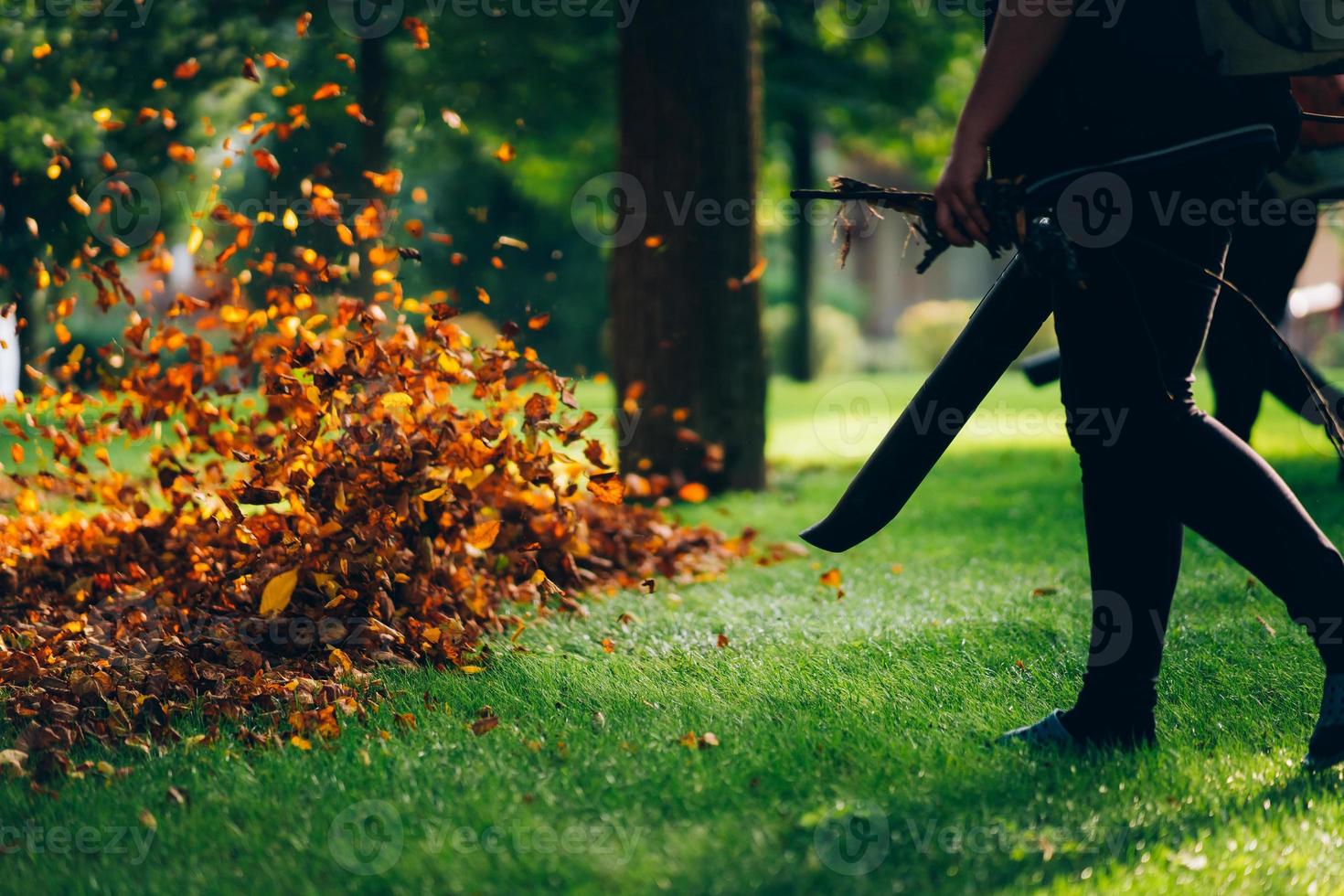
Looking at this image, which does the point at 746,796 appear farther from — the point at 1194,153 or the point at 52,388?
the point at 52,388

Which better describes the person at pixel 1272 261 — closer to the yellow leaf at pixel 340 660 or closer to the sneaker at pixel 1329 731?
the sneaker at pixel 1329 731

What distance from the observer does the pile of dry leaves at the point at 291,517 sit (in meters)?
3.03

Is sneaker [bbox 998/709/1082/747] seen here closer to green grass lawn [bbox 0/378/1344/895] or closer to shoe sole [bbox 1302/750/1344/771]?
green grass lawn [bbox 0/378/1344/895]

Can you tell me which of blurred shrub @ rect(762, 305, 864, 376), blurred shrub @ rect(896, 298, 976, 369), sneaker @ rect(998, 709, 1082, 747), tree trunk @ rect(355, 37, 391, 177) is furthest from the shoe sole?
blurred shrub @ rect(896, 298, 976, 369)

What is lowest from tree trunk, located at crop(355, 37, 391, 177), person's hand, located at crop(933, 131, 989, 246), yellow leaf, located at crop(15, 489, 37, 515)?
yellow leaf, located at crop(15, 489, 37, 515)

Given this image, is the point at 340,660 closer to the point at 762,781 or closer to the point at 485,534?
the point at 485,534

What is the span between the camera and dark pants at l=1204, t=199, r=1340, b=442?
3885mm

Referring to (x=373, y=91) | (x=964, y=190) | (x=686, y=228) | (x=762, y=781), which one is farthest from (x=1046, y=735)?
(x=373, y=91)

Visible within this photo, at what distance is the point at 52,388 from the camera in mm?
3951

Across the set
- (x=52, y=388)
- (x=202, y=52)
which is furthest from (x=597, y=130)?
(x=52, y=388)

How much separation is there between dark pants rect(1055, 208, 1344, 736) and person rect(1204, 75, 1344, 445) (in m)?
1.72

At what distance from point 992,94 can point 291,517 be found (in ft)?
7.21

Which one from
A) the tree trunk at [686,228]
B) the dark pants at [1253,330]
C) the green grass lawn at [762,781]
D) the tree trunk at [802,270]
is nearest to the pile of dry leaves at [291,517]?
the green grass lawn at [762,781]

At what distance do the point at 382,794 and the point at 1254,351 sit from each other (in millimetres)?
3006
